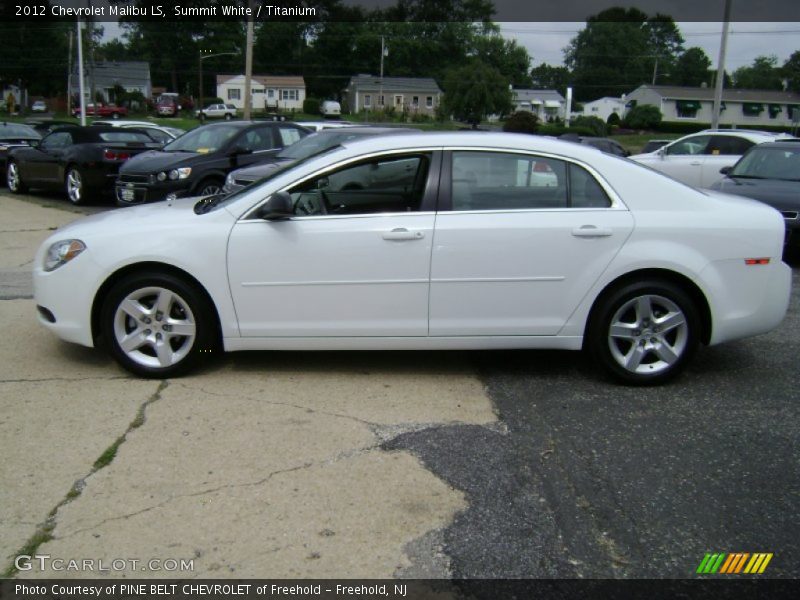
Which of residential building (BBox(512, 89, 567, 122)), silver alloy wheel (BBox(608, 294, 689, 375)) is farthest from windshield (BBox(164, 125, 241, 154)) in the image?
residential building (BBox(512, 89, 567, 122))

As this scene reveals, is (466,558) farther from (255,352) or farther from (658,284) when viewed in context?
(255,352)

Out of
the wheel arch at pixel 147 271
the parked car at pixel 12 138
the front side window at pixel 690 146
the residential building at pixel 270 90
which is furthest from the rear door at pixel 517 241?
the residential building at pixel 270 90

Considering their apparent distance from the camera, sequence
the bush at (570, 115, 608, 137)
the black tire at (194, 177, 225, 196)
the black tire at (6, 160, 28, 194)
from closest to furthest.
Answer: the black tire at (194, 177, 225, 196) → the black tire at (6, 160, 28, 194) → the bush at (570, 115, 608, 137)

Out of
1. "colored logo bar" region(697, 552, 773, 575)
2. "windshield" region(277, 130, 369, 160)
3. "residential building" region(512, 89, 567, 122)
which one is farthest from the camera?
"residential building" region(512, 89, 567, 122)

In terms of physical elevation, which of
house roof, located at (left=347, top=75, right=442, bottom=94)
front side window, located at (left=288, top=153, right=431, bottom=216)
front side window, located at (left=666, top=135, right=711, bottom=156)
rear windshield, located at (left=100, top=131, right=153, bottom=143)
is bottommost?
front side window, located at (left=288, top=153, right=431, bottom=216)

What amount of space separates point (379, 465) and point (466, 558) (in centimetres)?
86

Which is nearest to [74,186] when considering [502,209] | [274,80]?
[502,209]

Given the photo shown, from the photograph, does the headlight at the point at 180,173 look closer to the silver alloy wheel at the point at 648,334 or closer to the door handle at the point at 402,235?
the door handle at the point at 402,235

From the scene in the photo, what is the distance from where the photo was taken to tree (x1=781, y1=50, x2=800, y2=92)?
362 ft

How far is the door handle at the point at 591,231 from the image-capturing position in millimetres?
4602

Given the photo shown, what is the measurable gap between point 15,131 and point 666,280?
1744 cm

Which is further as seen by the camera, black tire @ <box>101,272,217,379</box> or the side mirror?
black tire @ <box>101,272,217,379</box>

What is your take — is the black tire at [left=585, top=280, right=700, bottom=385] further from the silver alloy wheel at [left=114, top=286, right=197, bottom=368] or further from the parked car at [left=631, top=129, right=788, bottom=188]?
the parked car at [left=631, top=129, right=788, bottom=188]

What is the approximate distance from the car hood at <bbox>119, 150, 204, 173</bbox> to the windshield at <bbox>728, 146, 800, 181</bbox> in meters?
8.30
